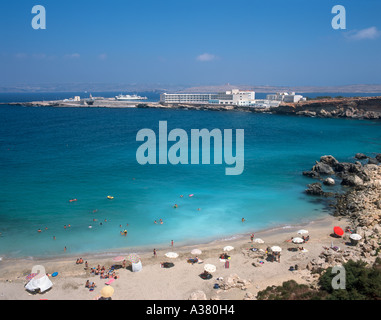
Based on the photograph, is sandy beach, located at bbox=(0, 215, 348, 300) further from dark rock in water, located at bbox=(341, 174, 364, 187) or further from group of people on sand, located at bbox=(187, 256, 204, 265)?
dark rock in water, located at bbox=(341, 174, 364, 187)

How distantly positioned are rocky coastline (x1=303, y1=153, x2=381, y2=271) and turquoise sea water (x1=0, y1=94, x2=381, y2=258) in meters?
2.18

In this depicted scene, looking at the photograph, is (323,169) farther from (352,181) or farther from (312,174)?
(352,181)

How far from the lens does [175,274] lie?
18.5 meters

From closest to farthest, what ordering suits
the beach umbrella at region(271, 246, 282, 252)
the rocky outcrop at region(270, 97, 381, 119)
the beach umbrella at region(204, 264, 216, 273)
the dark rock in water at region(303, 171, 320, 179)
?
the beach umbrella at region(204, 264, 216, 273) → the beach umbrella at region(271, 246, 282, 252) → the dark rock in water at region(303, 171, 320, 179) → the rocky outcrop at region(270, 97, 381, 119)

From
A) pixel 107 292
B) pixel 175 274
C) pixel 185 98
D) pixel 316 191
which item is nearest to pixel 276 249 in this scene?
pixel 175 274

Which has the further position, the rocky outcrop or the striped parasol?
the rocky outcrop

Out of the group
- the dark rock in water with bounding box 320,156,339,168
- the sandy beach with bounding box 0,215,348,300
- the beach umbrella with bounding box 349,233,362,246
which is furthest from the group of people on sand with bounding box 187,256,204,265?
the dark rock in water with bounding box 320,156,339,168

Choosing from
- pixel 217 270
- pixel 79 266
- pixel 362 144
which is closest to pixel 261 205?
pixel 217 270

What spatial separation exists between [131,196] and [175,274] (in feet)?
47.8

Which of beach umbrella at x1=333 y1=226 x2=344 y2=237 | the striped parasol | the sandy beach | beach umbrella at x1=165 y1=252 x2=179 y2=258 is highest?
beach umbrella at x1=333 y1=226 x2=344 y2=237

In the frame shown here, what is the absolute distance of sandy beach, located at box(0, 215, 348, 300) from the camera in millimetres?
16453

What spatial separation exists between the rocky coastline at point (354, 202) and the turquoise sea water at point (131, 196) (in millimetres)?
2178

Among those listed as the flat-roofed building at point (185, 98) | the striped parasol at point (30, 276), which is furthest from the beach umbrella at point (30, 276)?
the flat-roofed building at point (185, 98)
